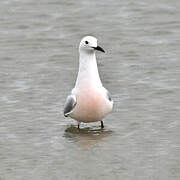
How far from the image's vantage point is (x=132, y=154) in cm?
1259

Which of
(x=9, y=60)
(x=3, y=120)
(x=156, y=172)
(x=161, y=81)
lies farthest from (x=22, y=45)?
(x=156, y=172)

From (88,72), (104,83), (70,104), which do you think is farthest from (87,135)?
(104,83)

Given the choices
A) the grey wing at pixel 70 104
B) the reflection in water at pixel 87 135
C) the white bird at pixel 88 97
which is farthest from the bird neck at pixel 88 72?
the reflection in water at pixel 87 135

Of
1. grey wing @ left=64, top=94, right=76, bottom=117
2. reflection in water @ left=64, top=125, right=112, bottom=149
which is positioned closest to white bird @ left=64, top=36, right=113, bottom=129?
grey wing @ left=64, top=94, right=76, bottom=117

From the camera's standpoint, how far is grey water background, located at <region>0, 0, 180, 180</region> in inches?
482

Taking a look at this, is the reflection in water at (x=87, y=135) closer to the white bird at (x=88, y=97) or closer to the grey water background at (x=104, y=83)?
the grey water background at (x=104, y=83)

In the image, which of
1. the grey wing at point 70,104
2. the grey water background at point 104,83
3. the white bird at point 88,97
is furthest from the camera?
the grey wing at point 70,104

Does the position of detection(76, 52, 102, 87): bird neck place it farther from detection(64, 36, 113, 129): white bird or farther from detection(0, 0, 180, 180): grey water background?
detection(0, 0, 180, 180): grey water background

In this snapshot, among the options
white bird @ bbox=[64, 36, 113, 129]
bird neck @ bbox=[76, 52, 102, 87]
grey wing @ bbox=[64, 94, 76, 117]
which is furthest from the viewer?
bird neck @ bbox=[76, 52, 102, 87]

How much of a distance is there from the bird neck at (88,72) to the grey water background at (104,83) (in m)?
0.81

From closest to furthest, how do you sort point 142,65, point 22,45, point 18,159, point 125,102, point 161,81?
point 18,159 < point 125,102 < point 161,81 < point 142,65 < point 22,45

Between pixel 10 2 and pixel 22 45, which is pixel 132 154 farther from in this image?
pixel 10 2

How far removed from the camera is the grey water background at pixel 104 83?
12.2 metres

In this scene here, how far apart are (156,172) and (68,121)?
11.7 ft
